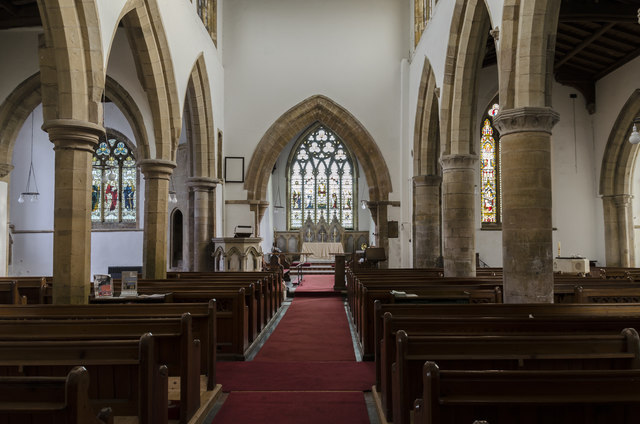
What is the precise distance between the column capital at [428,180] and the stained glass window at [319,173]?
9.15m

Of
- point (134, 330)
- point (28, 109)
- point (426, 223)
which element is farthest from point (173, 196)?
point (134, 330)

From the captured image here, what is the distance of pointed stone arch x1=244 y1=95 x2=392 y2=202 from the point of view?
1606 centimetres

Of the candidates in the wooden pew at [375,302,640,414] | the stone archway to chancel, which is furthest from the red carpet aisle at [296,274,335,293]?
the wooden pew at [375,302,640,414]

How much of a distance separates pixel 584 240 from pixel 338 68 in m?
9.00

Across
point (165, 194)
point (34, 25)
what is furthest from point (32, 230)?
point (165, 194)

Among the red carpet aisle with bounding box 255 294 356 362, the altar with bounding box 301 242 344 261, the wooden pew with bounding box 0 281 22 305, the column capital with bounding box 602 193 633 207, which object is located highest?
the column capital with bounding box 602 193 633 207

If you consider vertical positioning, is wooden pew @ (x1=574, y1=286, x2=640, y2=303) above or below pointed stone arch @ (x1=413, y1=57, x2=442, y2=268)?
below

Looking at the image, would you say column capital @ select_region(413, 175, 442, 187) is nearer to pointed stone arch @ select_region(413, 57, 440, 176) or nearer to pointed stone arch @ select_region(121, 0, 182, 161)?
pointed stone arch @ select_region(413, 57, 440, 176)

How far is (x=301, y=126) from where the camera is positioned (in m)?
16.4

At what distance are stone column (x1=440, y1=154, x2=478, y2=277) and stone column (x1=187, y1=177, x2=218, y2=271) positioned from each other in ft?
22.7

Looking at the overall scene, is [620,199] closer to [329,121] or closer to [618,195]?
[618,195]

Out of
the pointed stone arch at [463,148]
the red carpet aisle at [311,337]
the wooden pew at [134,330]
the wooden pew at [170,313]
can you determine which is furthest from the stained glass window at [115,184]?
the wooden pew at [134,330]

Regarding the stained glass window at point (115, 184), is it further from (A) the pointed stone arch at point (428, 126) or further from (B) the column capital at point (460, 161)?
(B) the column capital at point (460, 161)

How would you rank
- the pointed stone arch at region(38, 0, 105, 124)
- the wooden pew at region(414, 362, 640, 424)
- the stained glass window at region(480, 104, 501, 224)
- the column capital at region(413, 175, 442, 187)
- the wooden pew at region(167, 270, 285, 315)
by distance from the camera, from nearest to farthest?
the wooden pew at region(414, 362, 640, 424), the pointed stone arch at region(38, 0, 105, 124), the wooden pew at region(167, 270, 285, 315), the column capital at region(413, 175, 442, 187), the stained glass window at region(480, 104, 501, 224)
